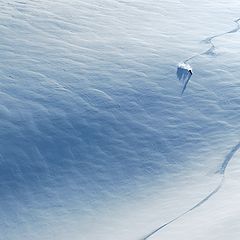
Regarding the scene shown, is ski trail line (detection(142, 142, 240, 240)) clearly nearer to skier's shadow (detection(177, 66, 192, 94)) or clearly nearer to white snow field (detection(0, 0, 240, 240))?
white snow field (detection(0, 0, 240, 240))

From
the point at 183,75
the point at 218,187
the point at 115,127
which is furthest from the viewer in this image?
the point at 183,75

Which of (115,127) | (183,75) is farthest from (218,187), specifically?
(183,75)

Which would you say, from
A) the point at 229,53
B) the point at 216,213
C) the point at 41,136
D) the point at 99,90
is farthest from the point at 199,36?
the point at 216,213

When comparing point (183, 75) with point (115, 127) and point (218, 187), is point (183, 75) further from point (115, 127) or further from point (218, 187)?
point (218, 187)

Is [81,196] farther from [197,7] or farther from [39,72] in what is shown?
[197,7]

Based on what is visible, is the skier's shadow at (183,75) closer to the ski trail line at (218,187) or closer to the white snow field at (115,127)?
the white snow field at (115,127)

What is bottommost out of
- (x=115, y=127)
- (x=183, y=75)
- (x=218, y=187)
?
(x=218, y=187)

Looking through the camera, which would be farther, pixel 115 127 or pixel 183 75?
pixel 183 75

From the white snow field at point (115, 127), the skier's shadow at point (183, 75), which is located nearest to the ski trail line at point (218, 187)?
the white snow field at point (115, 127)
